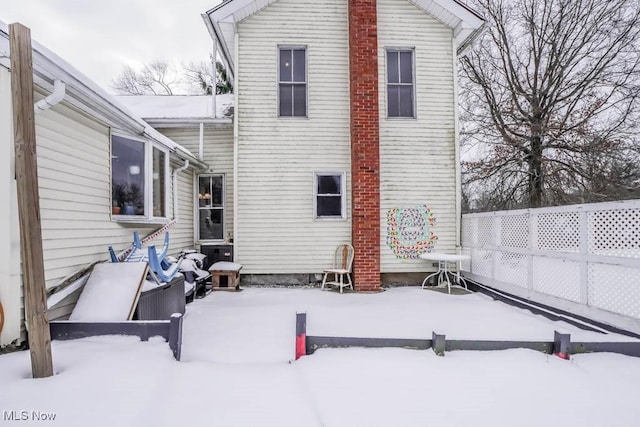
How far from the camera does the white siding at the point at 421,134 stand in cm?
780

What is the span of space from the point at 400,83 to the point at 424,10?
173 cm

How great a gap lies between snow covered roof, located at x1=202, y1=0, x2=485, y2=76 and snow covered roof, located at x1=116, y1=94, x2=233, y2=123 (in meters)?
1.86

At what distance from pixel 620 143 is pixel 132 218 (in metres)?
14.5

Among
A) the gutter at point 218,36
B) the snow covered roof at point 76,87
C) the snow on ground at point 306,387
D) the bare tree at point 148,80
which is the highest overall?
the bare tree at point 148,80

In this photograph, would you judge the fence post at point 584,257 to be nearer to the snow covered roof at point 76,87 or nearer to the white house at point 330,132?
the white house at point 330,132

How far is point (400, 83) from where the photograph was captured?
7.98 m

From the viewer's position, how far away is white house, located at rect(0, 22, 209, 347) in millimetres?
3248

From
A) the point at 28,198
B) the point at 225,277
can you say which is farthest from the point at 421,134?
the point at 28,198

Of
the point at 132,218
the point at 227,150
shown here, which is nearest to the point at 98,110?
the point at 132,218

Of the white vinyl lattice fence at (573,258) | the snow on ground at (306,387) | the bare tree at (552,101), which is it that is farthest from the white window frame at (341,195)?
the bare tree at (552,101)

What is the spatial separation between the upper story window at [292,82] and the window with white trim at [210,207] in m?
2.49

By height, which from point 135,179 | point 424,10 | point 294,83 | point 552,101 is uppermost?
point 424,10

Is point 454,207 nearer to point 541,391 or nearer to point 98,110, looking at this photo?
point 541,391

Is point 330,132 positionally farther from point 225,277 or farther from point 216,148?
point 225,277
